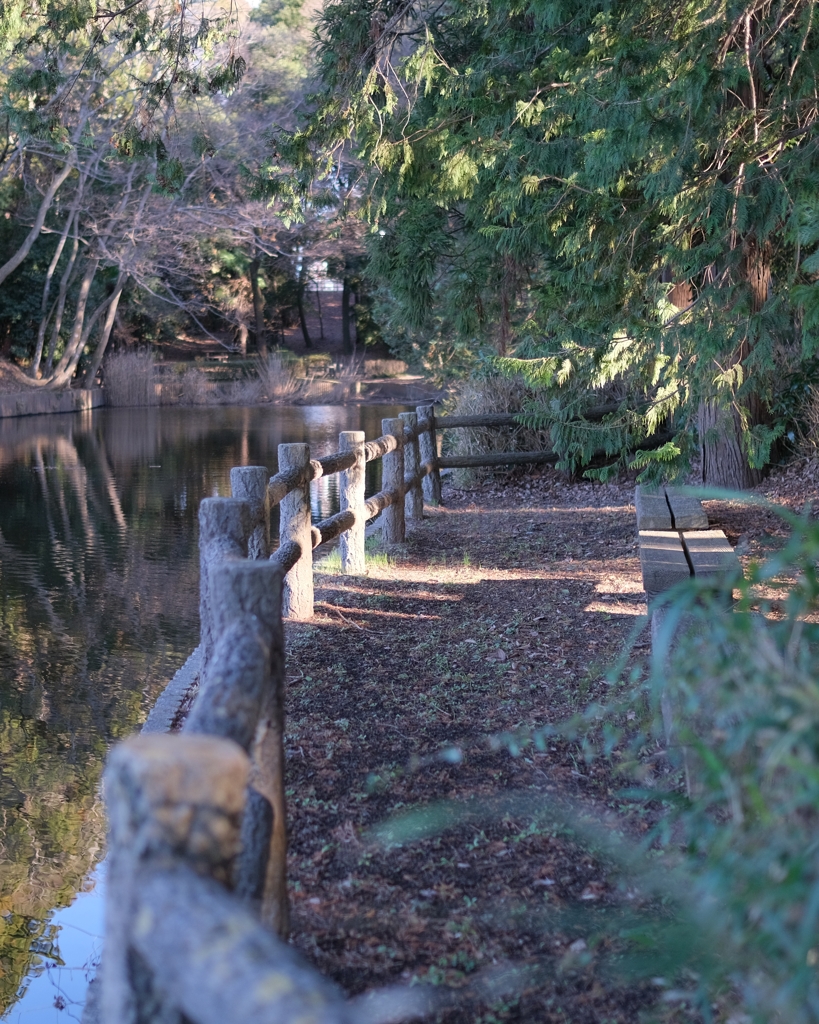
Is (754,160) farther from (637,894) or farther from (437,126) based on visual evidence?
(637,894)

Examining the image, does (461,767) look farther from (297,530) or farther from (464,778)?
(297,530)

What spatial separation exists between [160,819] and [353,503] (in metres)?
6.31

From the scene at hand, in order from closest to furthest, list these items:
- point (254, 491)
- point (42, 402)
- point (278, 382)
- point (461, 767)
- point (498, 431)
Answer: point (461, 767)
point (254, 491)
point (498, 431)
point (42, 402)
point (278, 382)

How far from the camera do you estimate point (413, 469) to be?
33.9ft

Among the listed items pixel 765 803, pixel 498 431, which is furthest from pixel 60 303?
pixel 765 803

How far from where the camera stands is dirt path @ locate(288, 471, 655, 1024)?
283 cm

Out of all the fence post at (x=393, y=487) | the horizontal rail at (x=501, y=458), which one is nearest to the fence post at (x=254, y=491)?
the fence post at (x=393, y=487)

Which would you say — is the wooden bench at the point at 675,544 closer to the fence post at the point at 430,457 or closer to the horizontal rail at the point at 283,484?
the horizontal rail at the point at 283,484

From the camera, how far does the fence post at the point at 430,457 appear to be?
36.6 ft

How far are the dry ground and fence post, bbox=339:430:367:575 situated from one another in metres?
0.17

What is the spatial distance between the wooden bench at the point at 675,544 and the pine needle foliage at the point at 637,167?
2.63 ft

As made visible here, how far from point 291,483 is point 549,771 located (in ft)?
9.41

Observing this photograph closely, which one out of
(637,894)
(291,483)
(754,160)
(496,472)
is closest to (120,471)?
(496,472)

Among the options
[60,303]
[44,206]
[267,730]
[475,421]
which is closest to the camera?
[267,730]
